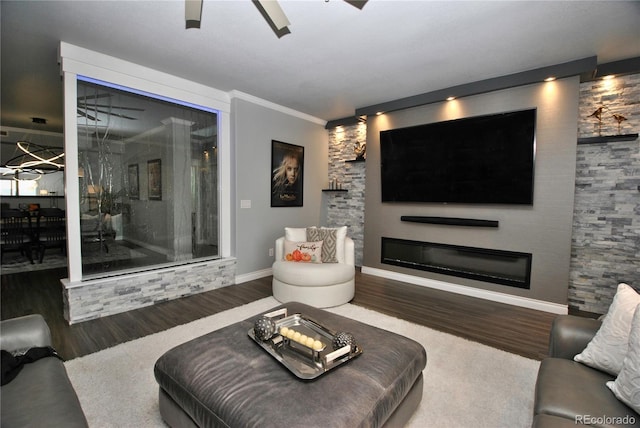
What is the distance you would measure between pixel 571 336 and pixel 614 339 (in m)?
0.25

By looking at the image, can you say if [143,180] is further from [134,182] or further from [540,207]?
[540,207]

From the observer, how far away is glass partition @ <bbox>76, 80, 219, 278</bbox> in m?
3.17

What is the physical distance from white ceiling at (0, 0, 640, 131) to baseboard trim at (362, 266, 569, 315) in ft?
9.02

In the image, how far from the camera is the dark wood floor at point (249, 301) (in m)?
2.63

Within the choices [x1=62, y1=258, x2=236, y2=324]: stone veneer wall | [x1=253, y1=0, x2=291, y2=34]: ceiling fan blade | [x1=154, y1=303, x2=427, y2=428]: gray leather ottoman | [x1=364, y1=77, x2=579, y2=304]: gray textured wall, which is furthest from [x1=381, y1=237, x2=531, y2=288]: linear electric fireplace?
[x1=253, y1=0, x2=291, y2=34]: ceiling fan blade

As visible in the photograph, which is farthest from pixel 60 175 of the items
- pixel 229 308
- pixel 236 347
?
pixel 236 347

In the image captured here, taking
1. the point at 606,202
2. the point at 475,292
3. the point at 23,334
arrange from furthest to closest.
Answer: the point at 475,292, the point at 606,202, the point at 23,334

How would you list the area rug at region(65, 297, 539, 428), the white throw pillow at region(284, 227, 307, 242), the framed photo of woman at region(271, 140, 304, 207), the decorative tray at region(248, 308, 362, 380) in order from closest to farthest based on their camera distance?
1. the decorative tray at region(248, 308, 362, 380)
2. the area rug at region(65, 297, 539, 428)
3. the white throw pillow at region(284, 227, 307, 242)
4. the framed photo of woman at region(271, 140, 304, 207)

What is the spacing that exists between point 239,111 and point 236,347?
3539 millimetres

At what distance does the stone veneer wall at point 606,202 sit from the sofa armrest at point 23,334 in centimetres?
492

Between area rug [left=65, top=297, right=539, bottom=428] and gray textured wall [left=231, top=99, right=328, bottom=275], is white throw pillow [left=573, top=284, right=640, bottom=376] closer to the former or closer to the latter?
area rug [left=65, top=297, right=539, bottom=428]

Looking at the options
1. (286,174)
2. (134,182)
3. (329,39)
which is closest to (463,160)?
(329,39)

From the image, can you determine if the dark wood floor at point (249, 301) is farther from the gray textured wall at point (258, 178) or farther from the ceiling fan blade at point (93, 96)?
the ceiling fan blade at point (93, 96)

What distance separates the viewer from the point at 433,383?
2.03 m
